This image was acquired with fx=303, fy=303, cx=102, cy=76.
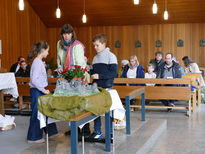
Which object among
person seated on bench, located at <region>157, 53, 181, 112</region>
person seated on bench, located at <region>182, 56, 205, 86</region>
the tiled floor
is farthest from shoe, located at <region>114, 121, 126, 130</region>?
person seated on bench, located at <region>182, 56, 205, 86</region>

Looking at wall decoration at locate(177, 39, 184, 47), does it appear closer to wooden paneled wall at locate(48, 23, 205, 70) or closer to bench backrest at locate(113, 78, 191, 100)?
wooden paneled wall at locate(48, 23, 205, 70)

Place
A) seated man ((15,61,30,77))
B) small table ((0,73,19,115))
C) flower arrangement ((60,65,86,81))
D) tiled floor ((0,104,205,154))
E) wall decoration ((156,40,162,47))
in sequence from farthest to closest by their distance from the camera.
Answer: wall decoration ((156,40,162,47))
seated man ((15,61,30,77))
small table ((0,73,19,115))
tiled floor ((0,104,205,154))
flower arrangement ((60,65,86,81))

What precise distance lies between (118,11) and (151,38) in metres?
1.89

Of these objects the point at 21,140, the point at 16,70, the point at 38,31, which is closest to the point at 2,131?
the point at 21,140

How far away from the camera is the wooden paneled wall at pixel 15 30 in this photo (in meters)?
10.7

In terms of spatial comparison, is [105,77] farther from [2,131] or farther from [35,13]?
[35,13]

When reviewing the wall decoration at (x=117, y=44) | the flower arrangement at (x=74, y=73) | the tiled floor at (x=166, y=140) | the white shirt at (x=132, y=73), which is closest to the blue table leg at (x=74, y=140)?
the flower arrangement at (x=74, y=73)

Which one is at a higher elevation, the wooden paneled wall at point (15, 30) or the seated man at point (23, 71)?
the wooden paneled wall at point (15, 30)

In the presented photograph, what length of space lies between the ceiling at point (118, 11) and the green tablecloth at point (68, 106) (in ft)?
27.6

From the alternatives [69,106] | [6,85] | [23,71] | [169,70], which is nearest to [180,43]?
[169,70]

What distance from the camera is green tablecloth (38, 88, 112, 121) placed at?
116 inches

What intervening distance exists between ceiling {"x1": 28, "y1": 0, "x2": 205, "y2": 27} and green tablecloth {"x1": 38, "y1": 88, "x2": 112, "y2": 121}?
842 centimetres

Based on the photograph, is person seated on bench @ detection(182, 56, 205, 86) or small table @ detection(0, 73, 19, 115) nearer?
small table @ detection(0, 73, 19, 115)

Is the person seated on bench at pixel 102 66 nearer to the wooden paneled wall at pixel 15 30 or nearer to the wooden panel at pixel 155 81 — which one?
the wooden panel at pixel 155 81
